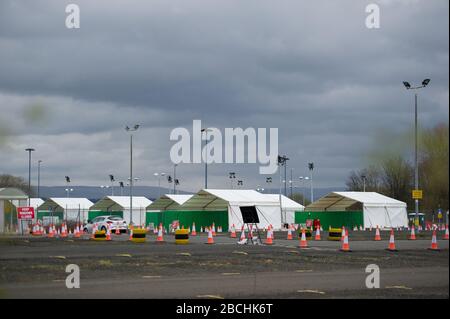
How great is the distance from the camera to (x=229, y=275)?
17.3 meters

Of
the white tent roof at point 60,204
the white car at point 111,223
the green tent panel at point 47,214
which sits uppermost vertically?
the white tent roof at point 60,204

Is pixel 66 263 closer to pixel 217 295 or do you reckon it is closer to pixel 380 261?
pixel 217 295

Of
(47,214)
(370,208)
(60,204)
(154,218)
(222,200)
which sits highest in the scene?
(222,200)

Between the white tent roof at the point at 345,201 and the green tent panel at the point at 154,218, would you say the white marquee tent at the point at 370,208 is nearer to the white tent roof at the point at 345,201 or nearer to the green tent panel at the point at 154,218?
the white tent roof at the point at 345,201

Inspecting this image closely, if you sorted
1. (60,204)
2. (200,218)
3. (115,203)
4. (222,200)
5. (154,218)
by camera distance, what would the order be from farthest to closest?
1. (60,204)
2. (115,203)
3. (154,218)
4. (200,218)
5. (222,200)

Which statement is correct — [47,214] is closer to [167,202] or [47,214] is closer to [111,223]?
[167,202]

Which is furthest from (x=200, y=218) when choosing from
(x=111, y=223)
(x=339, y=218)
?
(x=339, y=218)

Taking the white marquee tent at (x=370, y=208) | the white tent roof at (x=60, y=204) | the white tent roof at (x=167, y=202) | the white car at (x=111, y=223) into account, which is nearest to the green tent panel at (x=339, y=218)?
the white marquee tent at (x=370, y=208)

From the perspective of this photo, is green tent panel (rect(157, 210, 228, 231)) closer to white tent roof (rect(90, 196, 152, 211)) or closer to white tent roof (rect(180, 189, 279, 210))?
white tent roof (rect(180, 189, 279, 210))

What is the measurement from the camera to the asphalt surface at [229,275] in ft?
43.5

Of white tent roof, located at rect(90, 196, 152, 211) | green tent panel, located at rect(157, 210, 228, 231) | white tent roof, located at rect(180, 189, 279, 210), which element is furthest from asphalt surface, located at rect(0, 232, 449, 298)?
white tent roof, located at rect(90, 196, 152, 211)

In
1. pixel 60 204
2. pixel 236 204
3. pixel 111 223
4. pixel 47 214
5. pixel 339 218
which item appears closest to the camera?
pixel 111 223

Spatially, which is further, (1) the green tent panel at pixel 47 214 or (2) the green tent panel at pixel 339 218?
(1) the green tent panel at pixel 47 214

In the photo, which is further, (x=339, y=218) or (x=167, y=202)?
(x=167, y=202)
